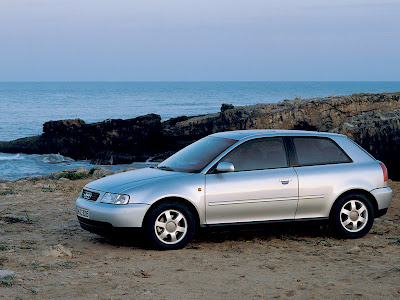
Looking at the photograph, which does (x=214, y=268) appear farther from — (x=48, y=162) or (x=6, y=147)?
(x=6, y=147)

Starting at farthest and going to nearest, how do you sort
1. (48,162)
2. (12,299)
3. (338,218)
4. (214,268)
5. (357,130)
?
(48,162), (357,130), (338,218), (214,268), (12,299)

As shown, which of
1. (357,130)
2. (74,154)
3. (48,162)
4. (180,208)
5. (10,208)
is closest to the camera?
(180,208)

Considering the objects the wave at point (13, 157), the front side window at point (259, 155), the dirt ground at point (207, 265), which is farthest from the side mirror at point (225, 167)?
the wave at point (13, 157)

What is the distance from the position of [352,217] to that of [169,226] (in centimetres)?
262

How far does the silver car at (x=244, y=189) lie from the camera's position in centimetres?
721

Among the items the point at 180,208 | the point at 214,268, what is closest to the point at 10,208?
the point at 180,208

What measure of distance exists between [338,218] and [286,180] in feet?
3.17

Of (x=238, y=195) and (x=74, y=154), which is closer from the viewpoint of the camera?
(x=238, y=195)

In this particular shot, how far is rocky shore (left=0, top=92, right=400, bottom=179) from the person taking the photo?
3322cm

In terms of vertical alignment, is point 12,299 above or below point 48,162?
above

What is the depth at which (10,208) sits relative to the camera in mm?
10531

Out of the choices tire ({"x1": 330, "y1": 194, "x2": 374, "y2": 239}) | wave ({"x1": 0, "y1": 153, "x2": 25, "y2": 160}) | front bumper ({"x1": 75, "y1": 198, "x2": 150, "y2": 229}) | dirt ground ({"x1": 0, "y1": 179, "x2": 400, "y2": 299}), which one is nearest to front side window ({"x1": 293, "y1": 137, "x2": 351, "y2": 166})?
tire ({"x1": 330, "y1": 194, "x2": 374, "y2": 239})

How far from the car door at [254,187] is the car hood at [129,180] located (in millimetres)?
533

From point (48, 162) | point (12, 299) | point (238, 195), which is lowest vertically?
point (48, 162)
